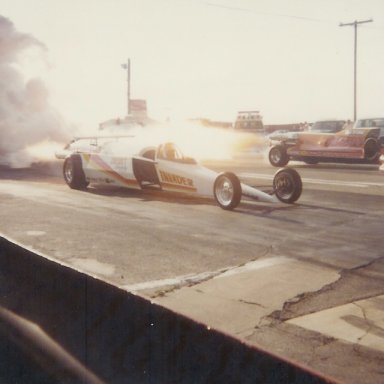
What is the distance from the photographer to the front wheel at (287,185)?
10117 mm

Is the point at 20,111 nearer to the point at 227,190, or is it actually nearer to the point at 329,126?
the point at 329,126

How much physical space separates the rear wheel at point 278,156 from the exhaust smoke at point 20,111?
11716 mm

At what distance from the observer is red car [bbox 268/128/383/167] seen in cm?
1772

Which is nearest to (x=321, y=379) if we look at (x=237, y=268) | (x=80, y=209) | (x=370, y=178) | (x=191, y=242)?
(x=237, y=268)

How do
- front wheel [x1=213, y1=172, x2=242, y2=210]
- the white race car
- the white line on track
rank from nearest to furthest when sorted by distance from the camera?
1. the white line on track
2. front wheel [x1=213, y1=172, x2=242, y2=210]
3. the white race car

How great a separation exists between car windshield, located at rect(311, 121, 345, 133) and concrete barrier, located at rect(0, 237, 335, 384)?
789 inches

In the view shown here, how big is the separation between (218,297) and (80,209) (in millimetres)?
5654

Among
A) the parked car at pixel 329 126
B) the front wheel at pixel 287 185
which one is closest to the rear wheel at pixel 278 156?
the parked car at pixel 329 126

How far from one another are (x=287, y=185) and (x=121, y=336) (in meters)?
7.91

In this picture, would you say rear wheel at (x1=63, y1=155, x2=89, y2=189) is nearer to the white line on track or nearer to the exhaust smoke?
the white line on track

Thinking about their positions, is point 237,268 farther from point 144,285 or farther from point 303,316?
point 303,316

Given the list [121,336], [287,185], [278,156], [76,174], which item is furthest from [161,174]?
[278,156]

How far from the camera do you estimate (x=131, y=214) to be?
9.34m

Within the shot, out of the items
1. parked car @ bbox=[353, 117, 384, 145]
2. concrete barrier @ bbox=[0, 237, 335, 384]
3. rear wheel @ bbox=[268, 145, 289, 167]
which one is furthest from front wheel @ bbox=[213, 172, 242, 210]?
parked car @ bbox=[353, 117, 384, 145]
